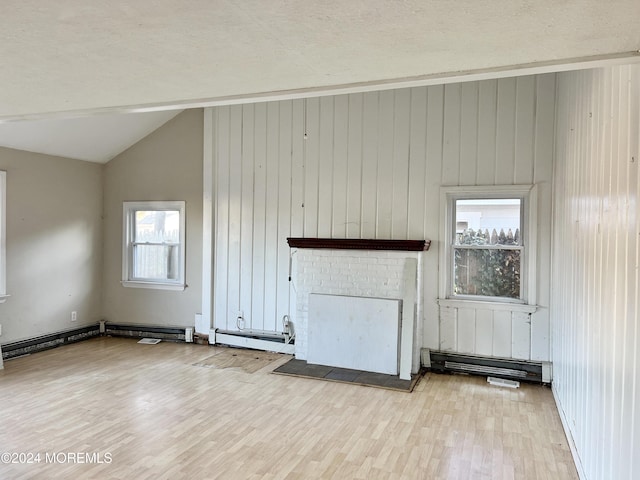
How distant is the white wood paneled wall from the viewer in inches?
73.5

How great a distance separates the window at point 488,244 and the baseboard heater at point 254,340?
6.81 ft

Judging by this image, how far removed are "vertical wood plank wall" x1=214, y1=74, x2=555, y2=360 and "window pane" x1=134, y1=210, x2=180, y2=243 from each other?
782 mm

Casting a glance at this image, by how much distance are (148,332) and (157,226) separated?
152 centimetres

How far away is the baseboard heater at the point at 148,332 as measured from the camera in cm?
648

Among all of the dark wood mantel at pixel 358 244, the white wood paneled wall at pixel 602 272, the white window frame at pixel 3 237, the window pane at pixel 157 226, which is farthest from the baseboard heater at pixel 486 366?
the white window frame at pixel 3 237

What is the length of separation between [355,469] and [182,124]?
5.10 metres

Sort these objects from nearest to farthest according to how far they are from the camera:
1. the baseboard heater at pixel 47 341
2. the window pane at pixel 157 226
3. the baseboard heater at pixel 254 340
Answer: the baseboard heater at pixel 47 341 → the baseboard heater at pixel 254 340 → the window pane at pixel 157 226

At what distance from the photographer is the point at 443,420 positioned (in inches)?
153

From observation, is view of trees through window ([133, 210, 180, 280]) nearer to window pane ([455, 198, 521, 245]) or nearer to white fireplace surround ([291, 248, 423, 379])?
white fireplace surround ([291, 248, 423, 379])

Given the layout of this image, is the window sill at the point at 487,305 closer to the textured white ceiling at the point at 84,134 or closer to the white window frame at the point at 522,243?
the white window frame at the point at 522,243

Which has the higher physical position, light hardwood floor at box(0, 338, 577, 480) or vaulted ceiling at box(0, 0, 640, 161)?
vaulted ceiling at box(0, 0, 640, 161)

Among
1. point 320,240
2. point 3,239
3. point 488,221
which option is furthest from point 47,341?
point 488,221

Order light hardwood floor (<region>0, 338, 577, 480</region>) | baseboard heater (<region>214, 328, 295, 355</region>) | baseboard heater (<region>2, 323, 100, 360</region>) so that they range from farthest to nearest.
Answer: baseboard heater (<region>214, 328, 295, 355</region>)
baseboard heater (<region>2, 323, 100, 360</region>)
light hardwood floor (<region>0, 338, 577, 480</region>)

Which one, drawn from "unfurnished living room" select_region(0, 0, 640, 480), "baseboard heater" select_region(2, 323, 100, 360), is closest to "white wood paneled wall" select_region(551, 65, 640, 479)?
"unfurnished living room" select_region(0, 0, 640, 480)
